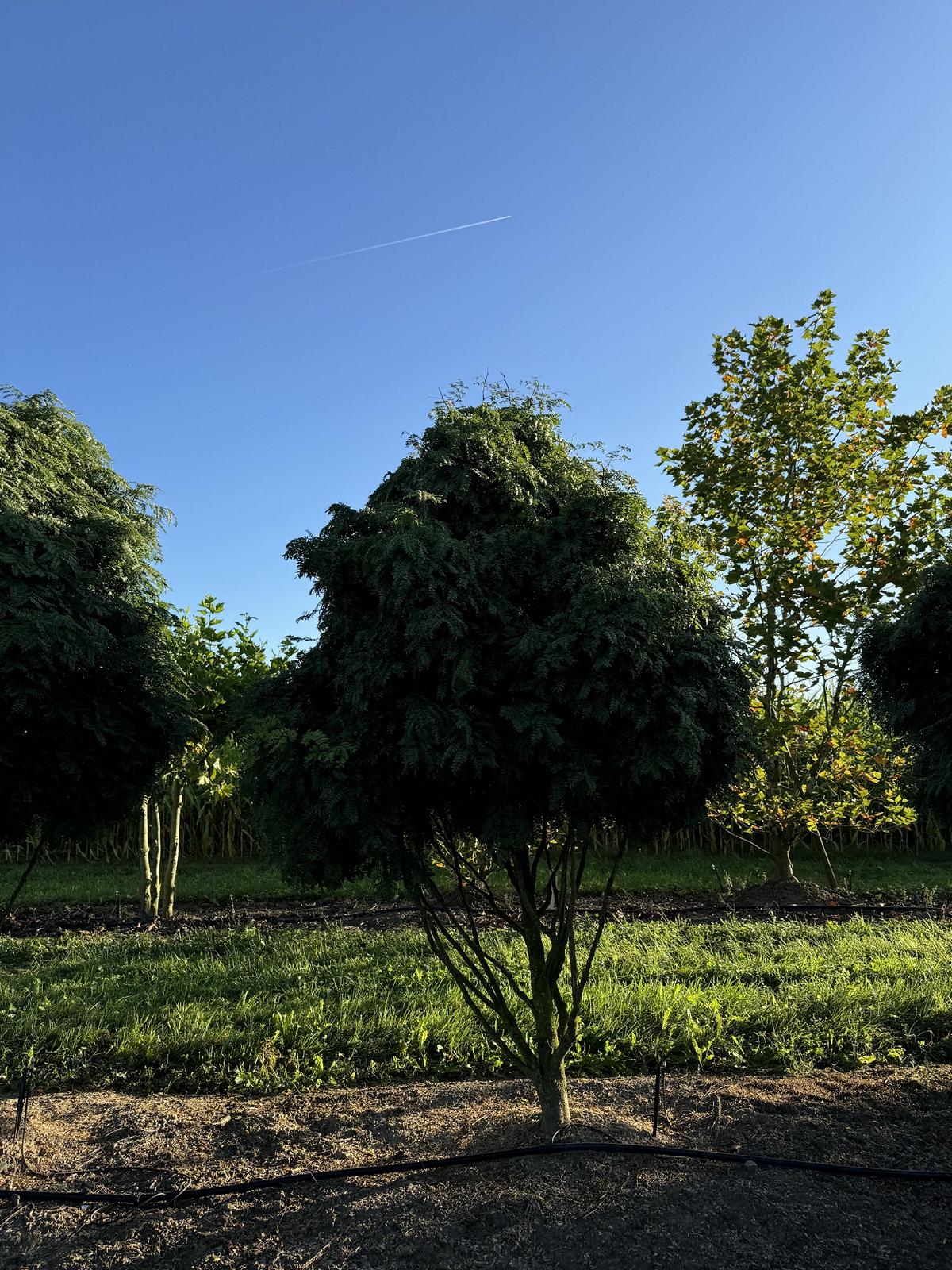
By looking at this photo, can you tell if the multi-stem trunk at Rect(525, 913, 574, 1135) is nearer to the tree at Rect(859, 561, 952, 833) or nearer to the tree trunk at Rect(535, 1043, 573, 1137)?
the tree trunk at Rect(535, 1043, 573, 1137)

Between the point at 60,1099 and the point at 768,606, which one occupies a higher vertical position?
the point at 768,606

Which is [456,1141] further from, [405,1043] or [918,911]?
[918,911]

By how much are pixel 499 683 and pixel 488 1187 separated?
2219 mm

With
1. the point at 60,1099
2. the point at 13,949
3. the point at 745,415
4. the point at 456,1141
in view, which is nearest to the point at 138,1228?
the point at 456,1141

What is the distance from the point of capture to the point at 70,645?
161 inches

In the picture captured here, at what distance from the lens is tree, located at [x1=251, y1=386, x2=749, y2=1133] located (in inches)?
132

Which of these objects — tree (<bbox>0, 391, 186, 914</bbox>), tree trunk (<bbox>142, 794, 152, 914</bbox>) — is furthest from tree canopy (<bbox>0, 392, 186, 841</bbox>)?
tree trunk (<bbox>142, 794, 152, 914</bbox>)

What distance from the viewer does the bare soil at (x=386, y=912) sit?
387 inches

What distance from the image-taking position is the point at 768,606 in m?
8.31

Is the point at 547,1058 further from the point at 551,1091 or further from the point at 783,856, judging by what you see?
the point at 783,856

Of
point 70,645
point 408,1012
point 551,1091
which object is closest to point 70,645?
point 70,645

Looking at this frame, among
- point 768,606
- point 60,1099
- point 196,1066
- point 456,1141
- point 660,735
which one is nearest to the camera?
point 660,735

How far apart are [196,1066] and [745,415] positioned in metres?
8.08

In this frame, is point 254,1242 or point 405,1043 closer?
point 254,1242
